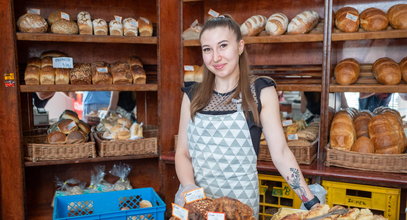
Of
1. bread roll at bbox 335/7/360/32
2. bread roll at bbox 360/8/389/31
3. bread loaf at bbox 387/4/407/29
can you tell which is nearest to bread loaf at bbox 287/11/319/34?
bread roll at bbox 335/7/360/32

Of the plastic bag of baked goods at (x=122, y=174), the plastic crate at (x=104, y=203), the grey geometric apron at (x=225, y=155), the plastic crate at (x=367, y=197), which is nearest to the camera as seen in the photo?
the grey geometric apron at (x=225, y=155)

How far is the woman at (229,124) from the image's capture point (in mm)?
1430

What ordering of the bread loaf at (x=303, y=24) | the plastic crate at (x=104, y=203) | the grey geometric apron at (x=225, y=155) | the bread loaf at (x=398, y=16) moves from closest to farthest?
the grey geometric apron at (x=225, y=155) → the plastic crate at (x=104, y=203) → the bread loaf at (x=398, y=16) → the bread loaf at (x=303, y=24)

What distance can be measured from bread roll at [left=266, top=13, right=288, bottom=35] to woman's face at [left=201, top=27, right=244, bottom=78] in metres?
1.09

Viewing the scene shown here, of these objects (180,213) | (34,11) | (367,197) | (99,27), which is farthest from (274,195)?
(34,11)

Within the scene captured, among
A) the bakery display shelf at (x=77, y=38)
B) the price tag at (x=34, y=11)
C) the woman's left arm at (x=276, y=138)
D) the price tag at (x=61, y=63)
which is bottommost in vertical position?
the woman's left arm at (x=276, y=138)

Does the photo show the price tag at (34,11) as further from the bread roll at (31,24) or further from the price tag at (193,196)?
the price tag at (193,196)

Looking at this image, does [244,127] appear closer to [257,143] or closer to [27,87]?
[257,143]

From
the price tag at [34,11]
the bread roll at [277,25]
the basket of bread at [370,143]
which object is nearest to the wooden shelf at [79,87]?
the price tag at [34,11]

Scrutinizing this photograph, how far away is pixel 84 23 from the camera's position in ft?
8.06

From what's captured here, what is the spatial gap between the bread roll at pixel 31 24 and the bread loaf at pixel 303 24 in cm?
169

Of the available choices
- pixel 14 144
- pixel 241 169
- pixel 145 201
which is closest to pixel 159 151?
pixel 145 201

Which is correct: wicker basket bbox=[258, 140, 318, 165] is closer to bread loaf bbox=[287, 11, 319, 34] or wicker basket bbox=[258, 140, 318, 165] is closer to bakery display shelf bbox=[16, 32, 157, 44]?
bread loaf bbox=[287, 11, 319, 34]

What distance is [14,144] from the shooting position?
2.27 metres
